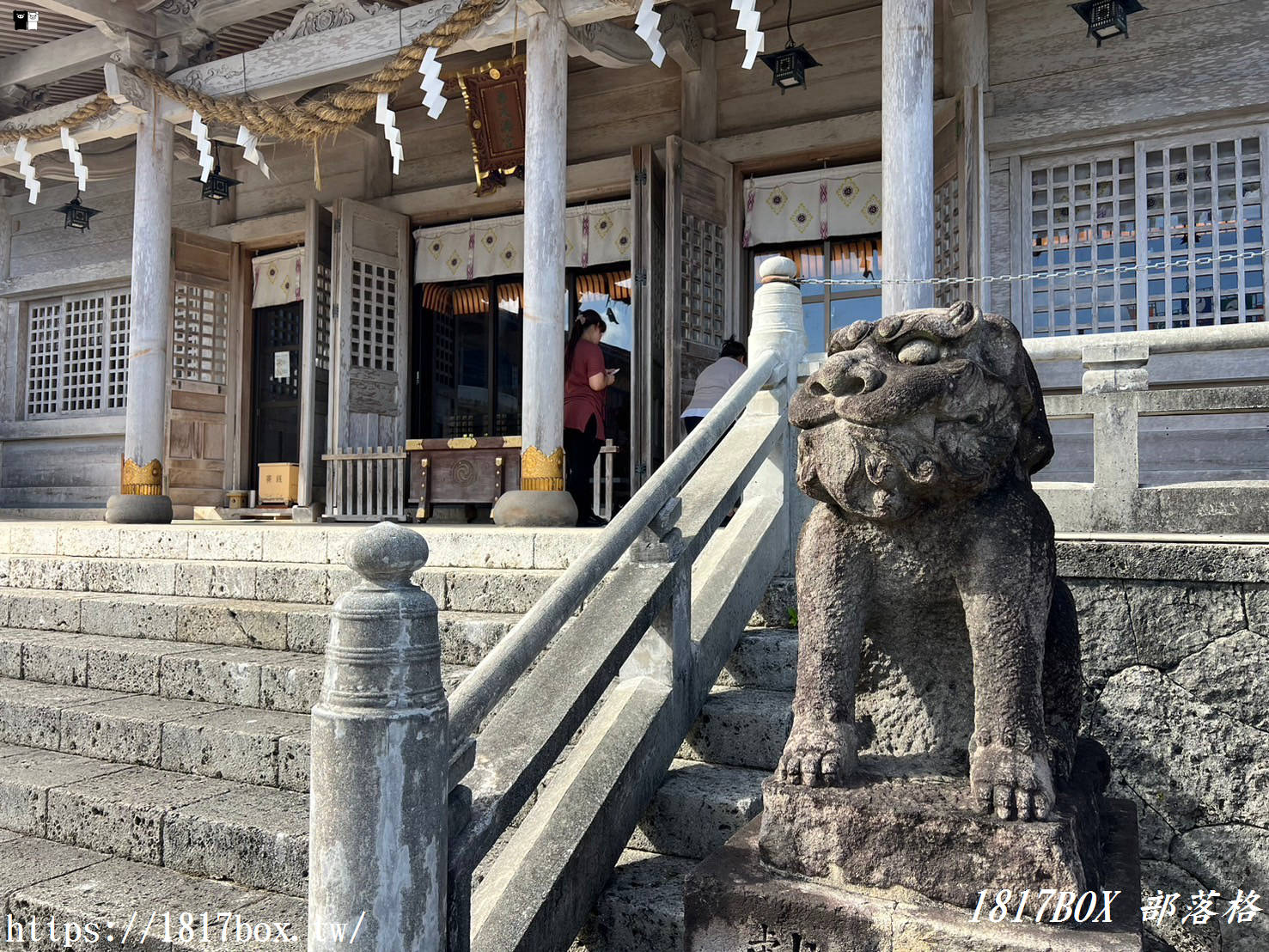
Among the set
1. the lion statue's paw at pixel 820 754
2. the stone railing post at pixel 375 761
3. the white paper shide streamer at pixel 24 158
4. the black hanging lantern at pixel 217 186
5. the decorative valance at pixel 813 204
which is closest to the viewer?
the stone railing post at pixel 375 761

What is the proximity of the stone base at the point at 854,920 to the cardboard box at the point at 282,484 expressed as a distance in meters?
9.41

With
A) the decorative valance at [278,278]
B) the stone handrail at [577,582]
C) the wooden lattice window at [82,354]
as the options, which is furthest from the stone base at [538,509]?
the wooden lattice window at [82,354]

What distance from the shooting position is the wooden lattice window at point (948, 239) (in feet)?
23.7

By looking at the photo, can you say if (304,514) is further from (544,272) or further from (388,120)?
(544,272)

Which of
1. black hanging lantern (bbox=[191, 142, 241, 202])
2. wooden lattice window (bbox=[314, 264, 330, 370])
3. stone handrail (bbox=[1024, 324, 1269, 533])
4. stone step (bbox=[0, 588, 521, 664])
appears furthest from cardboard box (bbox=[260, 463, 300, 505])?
stone handrail (bbox=[1024, 324, 1269, 533])

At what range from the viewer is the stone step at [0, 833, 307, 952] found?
2.50 m

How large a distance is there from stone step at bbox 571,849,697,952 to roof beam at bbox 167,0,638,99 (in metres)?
6.09

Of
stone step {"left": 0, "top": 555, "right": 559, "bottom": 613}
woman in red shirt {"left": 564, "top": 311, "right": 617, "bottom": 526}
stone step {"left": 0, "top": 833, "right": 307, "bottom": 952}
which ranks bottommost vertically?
stone step {"left": 0, "top": 833, "right": 307, "bottom": 952}

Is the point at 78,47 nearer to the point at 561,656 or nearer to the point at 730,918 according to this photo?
the point at 561,656

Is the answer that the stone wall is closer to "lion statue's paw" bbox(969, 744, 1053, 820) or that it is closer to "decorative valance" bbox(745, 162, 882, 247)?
"lion statue's paw" bbox(969, 744, 1053, 820)

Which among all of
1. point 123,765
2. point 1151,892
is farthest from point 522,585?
point 1151,892

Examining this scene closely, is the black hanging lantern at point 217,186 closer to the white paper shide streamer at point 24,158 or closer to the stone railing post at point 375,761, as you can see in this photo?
the white paper shide streamer at point 24,158

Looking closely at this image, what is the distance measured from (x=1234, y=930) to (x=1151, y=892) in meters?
0.26

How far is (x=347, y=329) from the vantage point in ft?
33.2
